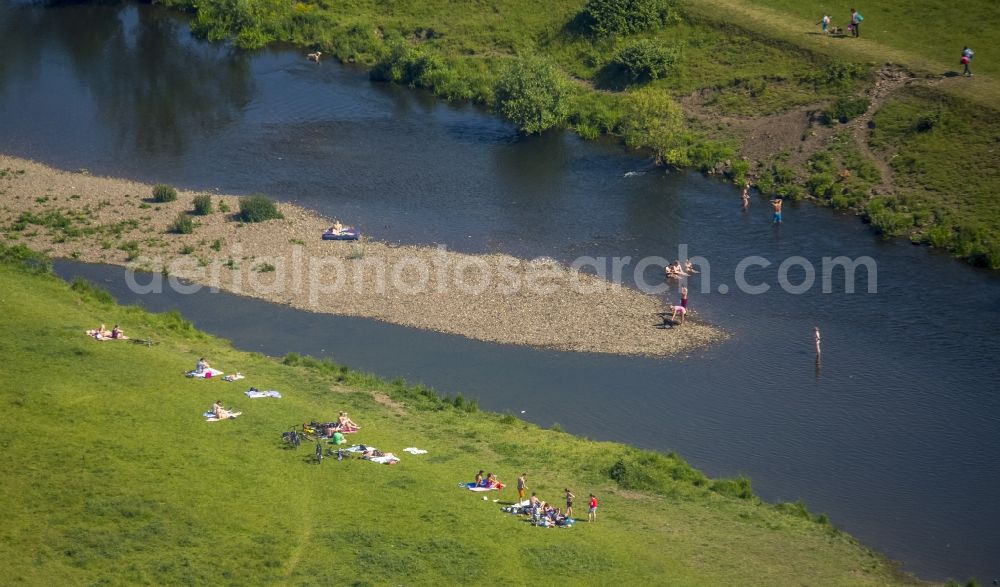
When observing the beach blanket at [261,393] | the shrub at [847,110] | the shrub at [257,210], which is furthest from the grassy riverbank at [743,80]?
the beach blanket at [261,393]

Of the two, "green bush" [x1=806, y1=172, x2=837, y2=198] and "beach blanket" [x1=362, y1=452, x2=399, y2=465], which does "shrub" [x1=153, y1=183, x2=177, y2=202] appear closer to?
"beach blanket" [x1=362, y1=452, x2=399, y2=465]

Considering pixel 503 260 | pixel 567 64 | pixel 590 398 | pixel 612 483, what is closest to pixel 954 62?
pixel 567 64

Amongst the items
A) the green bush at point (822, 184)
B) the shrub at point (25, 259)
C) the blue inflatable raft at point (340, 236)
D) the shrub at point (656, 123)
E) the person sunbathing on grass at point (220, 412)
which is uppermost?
the shrub at point (656, 123)

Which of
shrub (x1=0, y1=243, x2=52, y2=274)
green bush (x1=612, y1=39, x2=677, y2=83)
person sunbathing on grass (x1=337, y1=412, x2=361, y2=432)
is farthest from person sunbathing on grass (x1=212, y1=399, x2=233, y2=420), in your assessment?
green bush (x1=612, y1=39, x2=677, y2=83)

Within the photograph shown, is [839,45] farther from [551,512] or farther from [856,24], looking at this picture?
[551,512]

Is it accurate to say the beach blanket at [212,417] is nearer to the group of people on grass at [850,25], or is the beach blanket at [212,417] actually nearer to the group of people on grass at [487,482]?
the group of people on grass at [487,482]

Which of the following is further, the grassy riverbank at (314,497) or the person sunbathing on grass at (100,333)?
the person sunbathing on grass at (100,333)

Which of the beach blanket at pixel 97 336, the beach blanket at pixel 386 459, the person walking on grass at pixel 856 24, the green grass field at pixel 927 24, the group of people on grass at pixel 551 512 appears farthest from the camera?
the person walking on grass at pixel 856 24

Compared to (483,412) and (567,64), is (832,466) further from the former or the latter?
(567,64)
